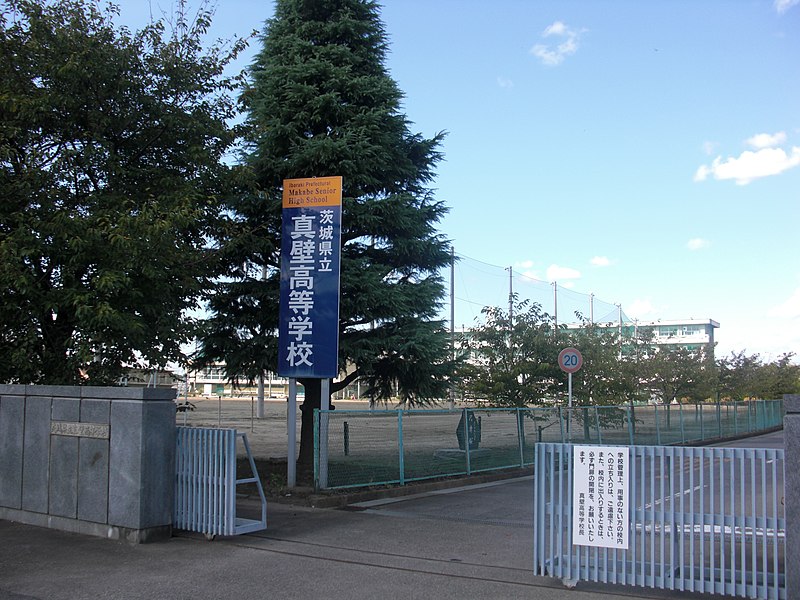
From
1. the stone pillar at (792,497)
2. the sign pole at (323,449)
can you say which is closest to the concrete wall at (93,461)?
the sign pole at (323,449)

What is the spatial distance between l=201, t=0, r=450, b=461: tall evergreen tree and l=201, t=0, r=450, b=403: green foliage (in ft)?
0.08

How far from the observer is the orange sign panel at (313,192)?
1262cm

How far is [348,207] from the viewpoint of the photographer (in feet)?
45.9

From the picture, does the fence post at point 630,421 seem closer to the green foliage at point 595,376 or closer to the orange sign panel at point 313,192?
the green foliage at point 595,376

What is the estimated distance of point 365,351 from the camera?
45.3 feet

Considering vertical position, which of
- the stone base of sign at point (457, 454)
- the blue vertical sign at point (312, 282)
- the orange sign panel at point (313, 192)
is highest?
the orange sign panel at point (313, 192)

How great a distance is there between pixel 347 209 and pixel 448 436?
212 inches

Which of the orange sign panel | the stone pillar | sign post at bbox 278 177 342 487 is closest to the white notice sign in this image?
the stone pillar

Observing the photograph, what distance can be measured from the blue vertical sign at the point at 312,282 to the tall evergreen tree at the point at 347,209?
3.82 feet

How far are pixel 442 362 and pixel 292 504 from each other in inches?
191

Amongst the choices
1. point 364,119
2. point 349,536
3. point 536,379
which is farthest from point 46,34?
point 536,379

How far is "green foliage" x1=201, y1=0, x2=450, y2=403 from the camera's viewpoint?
13992mm

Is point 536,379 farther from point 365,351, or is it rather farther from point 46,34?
point 46,34

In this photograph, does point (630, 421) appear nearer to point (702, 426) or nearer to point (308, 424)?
point (702, 426)
